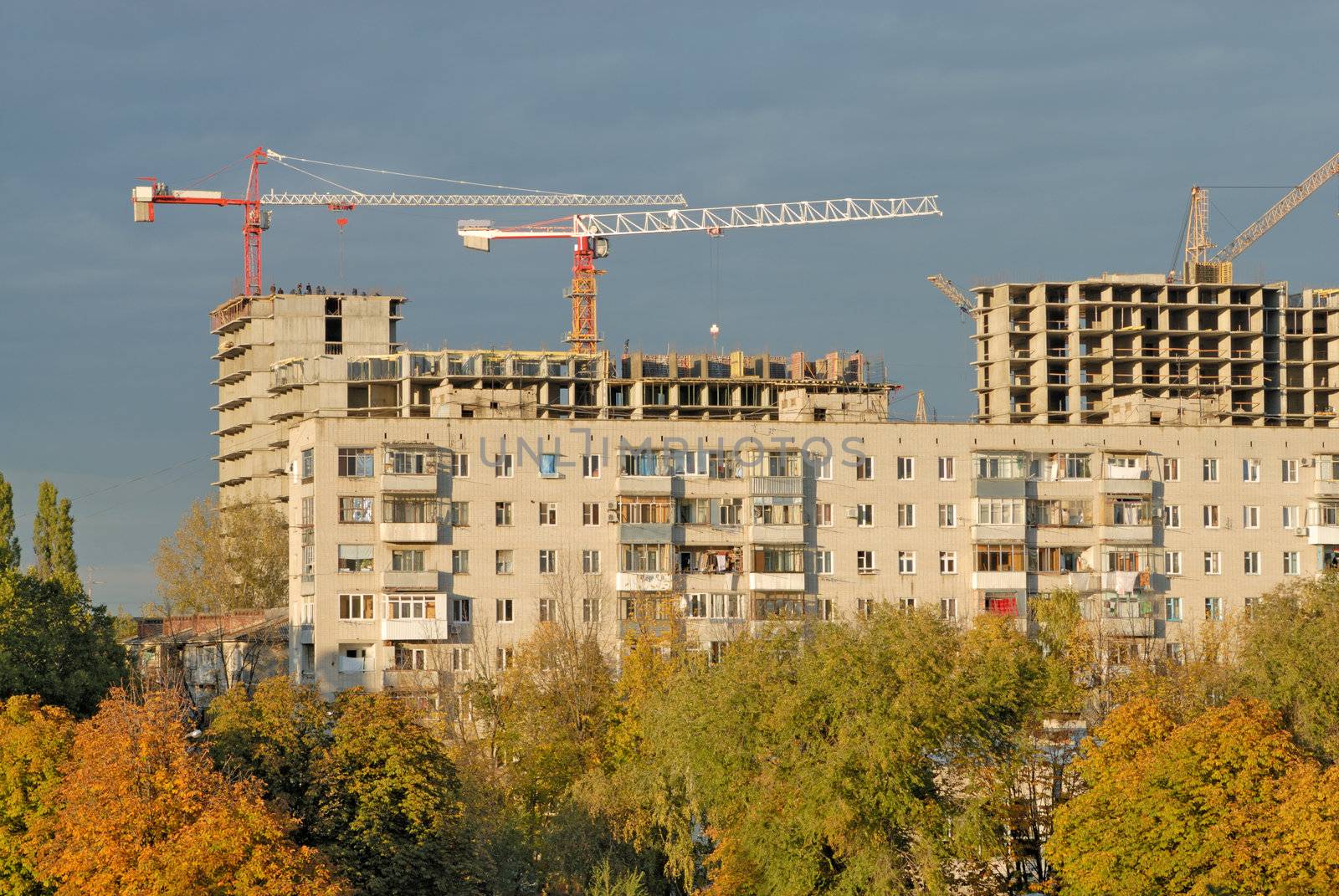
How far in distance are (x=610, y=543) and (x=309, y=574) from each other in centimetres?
1776

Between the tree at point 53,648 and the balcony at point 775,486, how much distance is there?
42314mm

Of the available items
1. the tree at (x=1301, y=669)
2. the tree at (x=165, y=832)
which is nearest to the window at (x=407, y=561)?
the tree at (x=1301, y=669)

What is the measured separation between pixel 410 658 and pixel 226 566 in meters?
62.6

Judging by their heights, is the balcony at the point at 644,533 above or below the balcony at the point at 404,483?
below

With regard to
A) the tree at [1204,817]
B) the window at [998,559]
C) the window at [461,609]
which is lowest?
the tree at [1204,817]

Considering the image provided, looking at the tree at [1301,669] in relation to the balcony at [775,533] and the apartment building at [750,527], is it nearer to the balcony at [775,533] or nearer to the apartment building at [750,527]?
the apartment building at [750,527]

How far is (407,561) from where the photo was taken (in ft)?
402

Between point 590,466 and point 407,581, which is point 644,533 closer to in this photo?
point 590,466

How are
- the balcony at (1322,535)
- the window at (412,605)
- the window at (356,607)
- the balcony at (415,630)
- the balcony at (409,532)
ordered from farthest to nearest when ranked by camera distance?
1. the balcony at (1322,535)
2. the window at (356,607)
3. the balcony at (409,532)
4. the window at (412,605)
5. the balcony at (415,630)

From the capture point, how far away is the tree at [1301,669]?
9419cm

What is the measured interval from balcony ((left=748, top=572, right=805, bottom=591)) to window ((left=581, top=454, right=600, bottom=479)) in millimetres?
11140

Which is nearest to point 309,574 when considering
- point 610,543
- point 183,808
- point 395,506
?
point 395,506

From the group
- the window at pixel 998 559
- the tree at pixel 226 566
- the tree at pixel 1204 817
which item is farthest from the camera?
the tree at pixel 226 566

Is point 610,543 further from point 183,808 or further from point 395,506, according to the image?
point 183,808
